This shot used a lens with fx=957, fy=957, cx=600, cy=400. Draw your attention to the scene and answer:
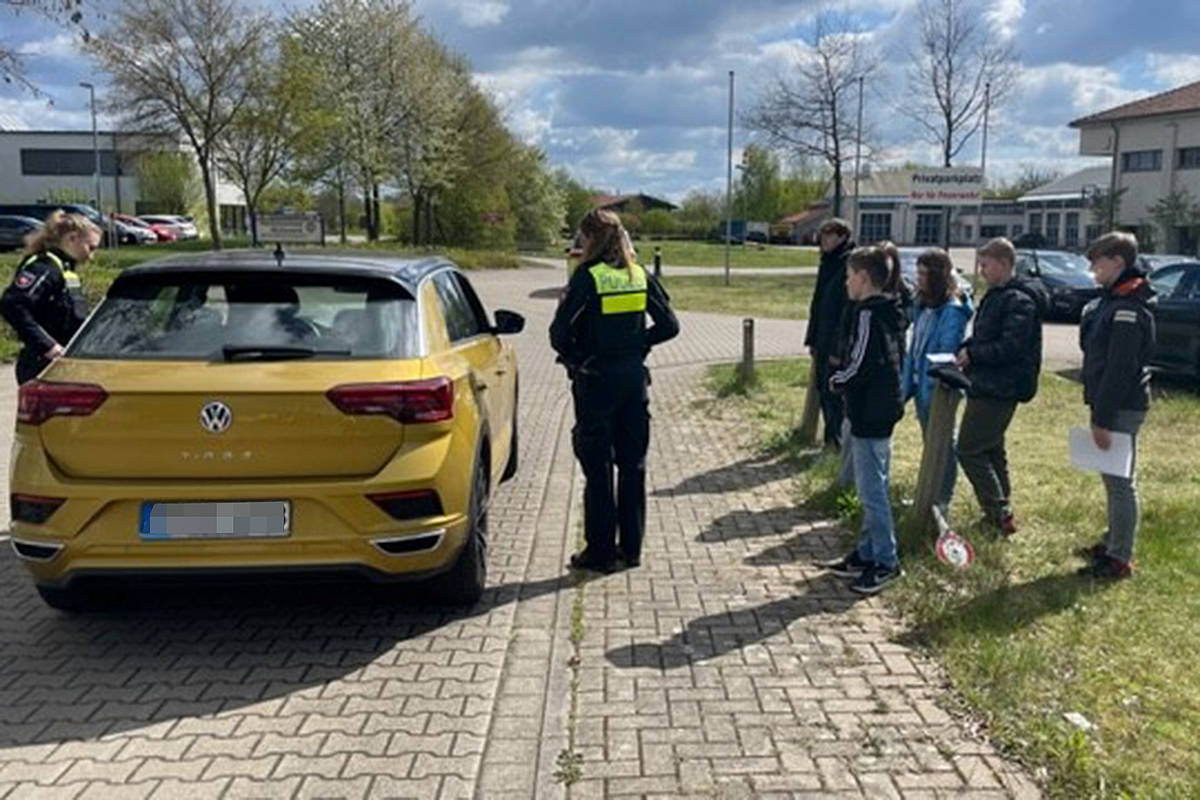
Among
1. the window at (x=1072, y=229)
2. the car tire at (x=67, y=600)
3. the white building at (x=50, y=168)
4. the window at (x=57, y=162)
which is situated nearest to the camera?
the car tire at (x=67, y=600)

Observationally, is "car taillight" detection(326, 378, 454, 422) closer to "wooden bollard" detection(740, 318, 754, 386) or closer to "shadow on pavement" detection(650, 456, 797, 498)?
"shadow on pavement" detection(650, 456, 797, 498)

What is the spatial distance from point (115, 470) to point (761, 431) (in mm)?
6161

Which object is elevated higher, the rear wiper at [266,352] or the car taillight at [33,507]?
the rear wiper at [266,352]

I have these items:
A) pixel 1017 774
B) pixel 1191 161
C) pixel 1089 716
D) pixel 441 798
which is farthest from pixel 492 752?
pixel 1191 161

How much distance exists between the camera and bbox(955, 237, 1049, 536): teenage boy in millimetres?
5277

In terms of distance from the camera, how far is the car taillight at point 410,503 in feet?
12.8

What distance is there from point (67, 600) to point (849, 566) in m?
3.83

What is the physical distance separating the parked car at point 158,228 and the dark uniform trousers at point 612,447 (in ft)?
170

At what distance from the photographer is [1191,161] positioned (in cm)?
4247

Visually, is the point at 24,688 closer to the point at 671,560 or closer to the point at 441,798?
the point at 441,798

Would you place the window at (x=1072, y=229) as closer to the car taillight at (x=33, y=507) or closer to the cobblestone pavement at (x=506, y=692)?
the cobblestone pavement at (x=506, y=692)

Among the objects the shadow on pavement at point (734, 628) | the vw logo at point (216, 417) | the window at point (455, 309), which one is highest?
the window at point (455, 309)

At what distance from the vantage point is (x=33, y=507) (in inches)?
151

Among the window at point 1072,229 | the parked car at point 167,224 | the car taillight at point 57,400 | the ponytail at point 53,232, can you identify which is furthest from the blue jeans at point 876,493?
the window at point 1072,229
